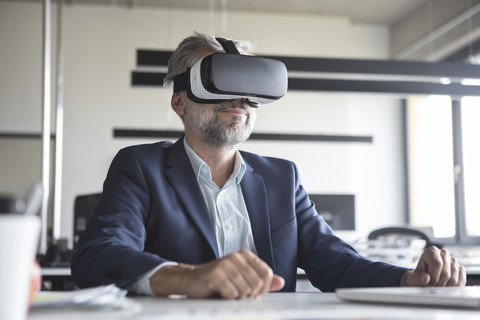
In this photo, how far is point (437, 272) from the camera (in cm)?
135

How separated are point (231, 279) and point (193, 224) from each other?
56 cm

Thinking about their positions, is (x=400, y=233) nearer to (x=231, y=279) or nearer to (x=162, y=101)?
(x=162, y=101)

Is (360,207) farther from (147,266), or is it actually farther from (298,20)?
(147,266)

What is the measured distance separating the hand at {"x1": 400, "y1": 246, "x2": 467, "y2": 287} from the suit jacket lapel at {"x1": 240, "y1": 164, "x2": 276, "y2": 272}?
A: 0.42m

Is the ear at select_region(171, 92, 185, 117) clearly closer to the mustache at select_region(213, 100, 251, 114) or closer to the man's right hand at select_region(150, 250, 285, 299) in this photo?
the mustache at select_region(213, 100, 251, 114)

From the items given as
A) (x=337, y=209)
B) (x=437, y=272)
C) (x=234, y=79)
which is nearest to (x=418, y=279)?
(x=437, y=272)

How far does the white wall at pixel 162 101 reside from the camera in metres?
6.64

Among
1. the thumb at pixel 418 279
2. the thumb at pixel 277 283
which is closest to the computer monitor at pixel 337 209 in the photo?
the thumb at pixel 418 279

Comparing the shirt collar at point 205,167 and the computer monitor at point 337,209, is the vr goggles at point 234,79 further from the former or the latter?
the computer monitor at point 337,209

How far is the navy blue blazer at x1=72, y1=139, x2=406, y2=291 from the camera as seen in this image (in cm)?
145

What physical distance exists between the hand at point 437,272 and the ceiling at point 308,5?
224 inches

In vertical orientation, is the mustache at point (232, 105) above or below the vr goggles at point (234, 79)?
below

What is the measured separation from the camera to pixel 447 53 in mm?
6680

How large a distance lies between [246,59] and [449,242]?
5730 mm
